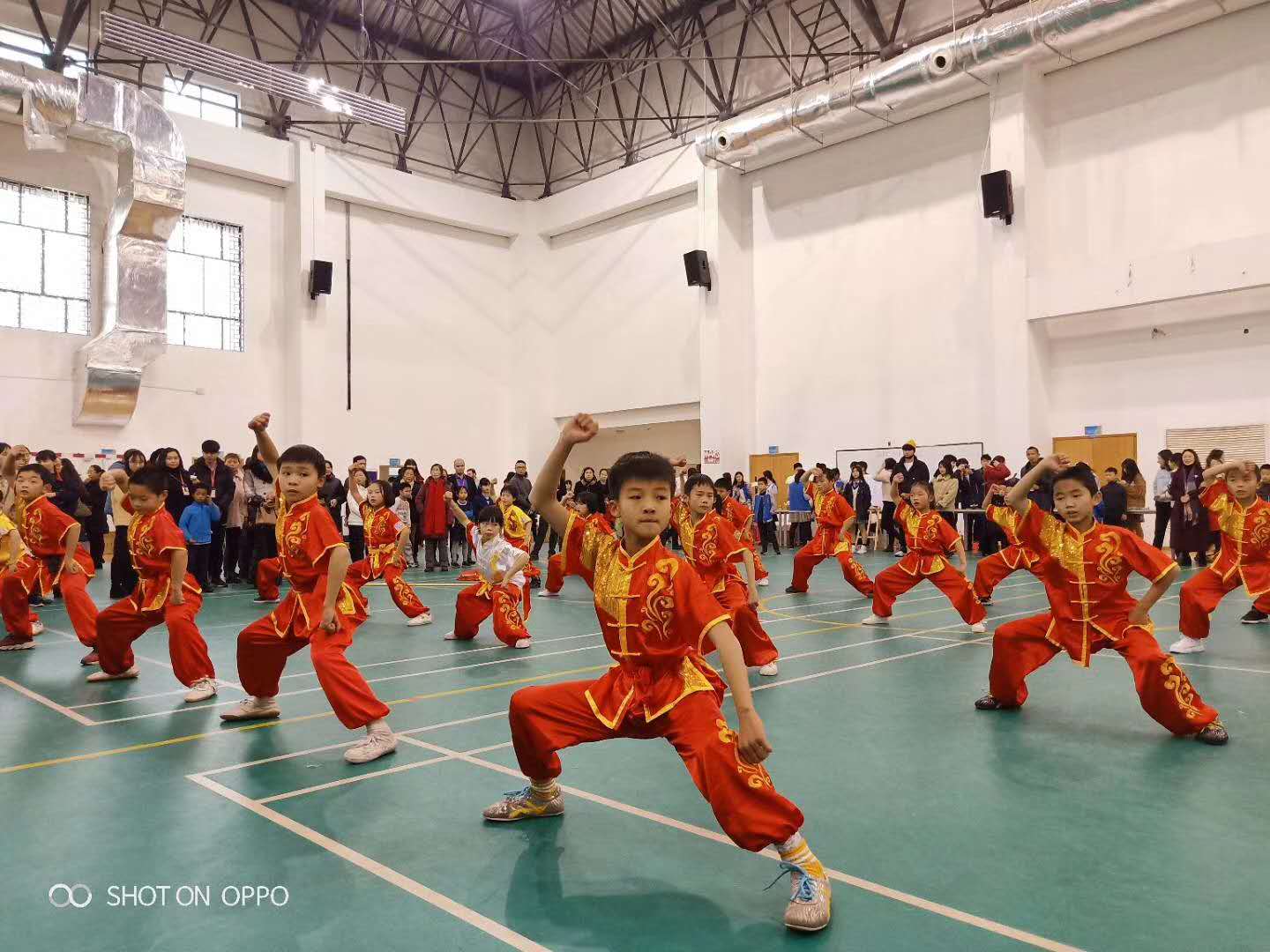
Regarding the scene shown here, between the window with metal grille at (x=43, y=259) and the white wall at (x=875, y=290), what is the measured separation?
1477cm

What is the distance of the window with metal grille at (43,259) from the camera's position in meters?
17.8

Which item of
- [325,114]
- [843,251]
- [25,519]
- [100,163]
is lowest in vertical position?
[25,519]

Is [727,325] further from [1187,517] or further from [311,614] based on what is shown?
[311,614]

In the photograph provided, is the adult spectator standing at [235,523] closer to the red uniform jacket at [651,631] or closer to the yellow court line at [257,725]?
the yellow court line at [257,725]

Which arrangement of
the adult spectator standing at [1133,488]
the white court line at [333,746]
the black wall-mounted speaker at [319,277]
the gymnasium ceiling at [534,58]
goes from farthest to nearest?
the black wall-mounted speaker at [319,277]
the gymnasium ceiling at [534,58]
the adult spectator standing at [1133,488]
the white court line at [333,746]

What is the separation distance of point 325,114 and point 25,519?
18.3 m

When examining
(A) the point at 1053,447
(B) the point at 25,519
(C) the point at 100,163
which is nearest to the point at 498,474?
(C) the point at 100,163

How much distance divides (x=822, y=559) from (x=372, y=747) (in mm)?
7799

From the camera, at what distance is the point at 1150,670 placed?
4.62 m

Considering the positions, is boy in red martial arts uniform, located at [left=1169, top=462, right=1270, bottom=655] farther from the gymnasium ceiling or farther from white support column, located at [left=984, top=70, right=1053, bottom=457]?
the gymnasium ceiling

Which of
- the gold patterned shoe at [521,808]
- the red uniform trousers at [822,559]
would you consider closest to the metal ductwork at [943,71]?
the red uniform trousers at [822,559]

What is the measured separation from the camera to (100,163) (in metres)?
18.7

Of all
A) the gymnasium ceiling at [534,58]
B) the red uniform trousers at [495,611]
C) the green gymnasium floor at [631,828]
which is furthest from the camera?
the gymnasium ceiling at [534,58]

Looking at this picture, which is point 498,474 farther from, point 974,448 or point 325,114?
point 974,448
